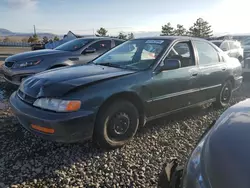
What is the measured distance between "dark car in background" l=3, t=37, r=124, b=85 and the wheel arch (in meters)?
3.18

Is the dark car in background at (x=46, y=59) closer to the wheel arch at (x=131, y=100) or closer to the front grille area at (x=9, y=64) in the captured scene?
the front grille area at (x=9, y=64)

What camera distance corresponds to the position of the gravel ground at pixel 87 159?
2.77 m

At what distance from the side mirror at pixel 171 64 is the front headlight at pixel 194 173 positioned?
217cm

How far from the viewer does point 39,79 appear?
3439 millimetres

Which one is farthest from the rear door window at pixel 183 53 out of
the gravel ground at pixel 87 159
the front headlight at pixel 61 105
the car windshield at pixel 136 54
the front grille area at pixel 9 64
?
the front grille area at pixel 9 64

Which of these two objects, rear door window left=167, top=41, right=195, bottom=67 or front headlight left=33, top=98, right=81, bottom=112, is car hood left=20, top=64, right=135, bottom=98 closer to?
front headlight left=33, top=98, right=81, bottom=112

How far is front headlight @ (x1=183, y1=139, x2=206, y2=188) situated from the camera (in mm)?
1439

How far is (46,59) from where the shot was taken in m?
6.12

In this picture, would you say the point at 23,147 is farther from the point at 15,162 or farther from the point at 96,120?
the point at 96,120

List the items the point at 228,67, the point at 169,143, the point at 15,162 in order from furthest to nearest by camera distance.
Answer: the point at 228,67 → the point at 169,143 → the point at 15,162

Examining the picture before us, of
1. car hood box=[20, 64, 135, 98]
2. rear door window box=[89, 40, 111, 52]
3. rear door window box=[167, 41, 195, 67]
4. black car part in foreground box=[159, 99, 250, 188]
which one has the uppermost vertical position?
rear door window box=[89, 40, 111, 52]

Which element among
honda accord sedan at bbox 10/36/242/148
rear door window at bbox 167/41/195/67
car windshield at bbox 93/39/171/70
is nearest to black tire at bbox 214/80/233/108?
honda accord sedan at bbox 10/36/242/148

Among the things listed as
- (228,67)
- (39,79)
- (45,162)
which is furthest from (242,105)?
(228,67)

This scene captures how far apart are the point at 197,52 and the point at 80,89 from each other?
2.51 metres
